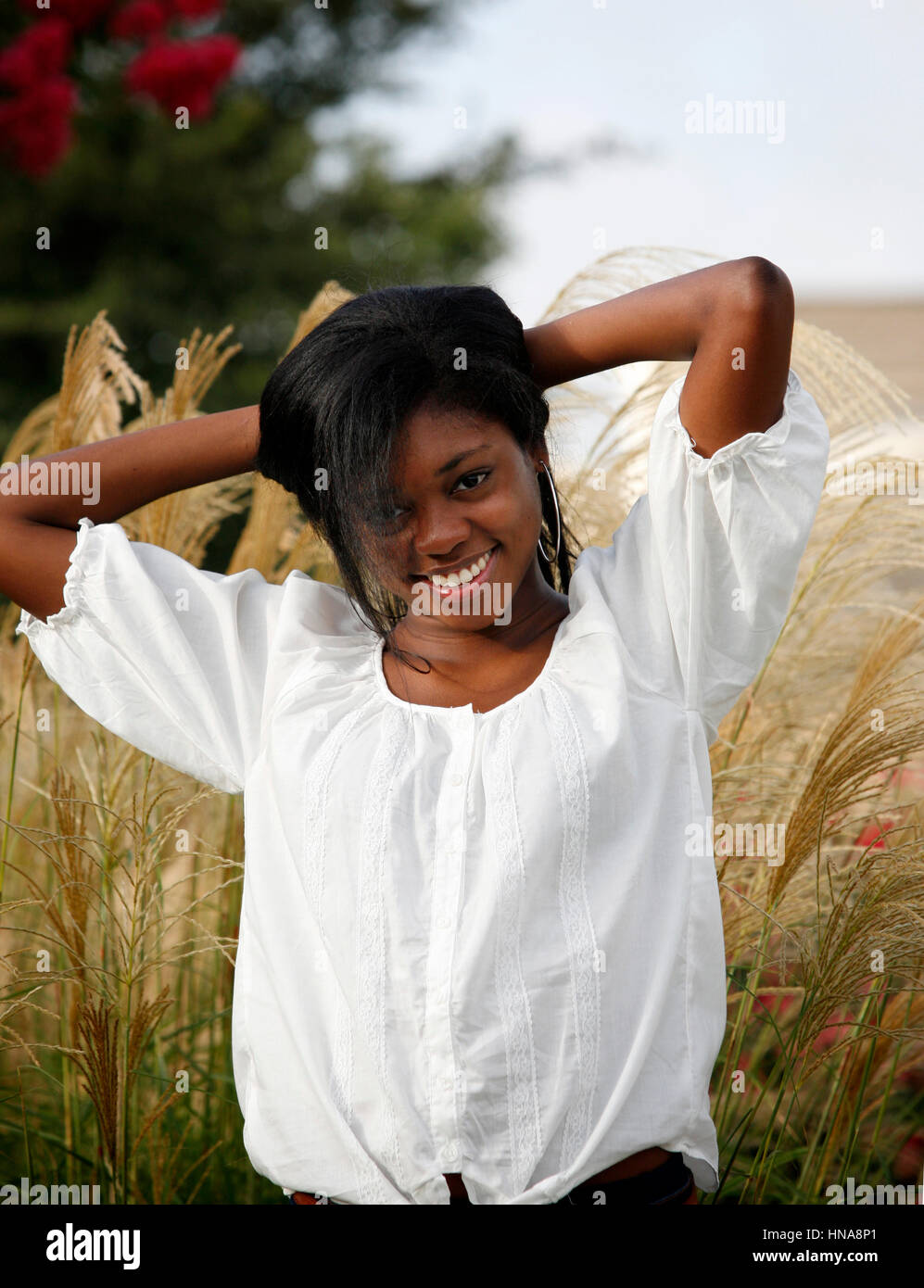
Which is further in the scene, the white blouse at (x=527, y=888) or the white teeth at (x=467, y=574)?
the white teeth at (x=467, y=574)

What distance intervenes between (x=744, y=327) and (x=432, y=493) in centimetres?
36

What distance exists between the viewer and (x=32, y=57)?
18.7 feet

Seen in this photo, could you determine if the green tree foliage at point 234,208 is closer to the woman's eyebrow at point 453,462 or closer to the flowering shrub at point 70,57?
the flowering shrub at point 70,57

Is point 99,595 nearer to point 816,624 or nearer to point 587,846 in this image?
point 587,846

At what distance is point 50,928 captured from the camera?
2.29 m

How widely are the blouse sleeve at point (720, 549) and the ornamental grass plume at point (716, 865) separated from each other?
1.17 ft

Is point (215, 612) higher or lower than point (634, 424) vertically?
lower

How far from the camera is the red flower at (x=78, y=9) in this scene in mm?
6363

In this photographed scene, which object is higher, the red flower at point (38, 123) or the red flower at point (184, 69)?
the red flower at point (184, 69)

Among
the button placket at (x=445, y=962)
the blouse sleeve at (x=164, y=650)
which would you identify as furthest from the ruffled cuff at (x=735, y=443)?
the blouse sleeve at (x=164, y=650)

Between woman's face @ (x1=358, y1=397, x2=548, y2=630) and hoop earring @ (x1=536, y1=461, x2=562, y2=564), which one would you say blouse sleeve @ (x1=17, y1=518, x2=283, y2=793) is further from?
hoop earring @ (x1=536, y1=461, x2=562, y2=564)

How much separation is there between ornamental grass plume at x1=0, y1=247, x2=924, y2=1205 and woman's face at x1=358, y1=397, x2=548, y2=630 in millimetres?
392

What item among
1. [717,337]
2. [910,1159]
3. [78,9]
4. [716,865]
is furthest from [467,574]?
[78,9]

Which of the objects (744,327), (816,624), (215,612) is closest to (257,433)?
(215,612)
